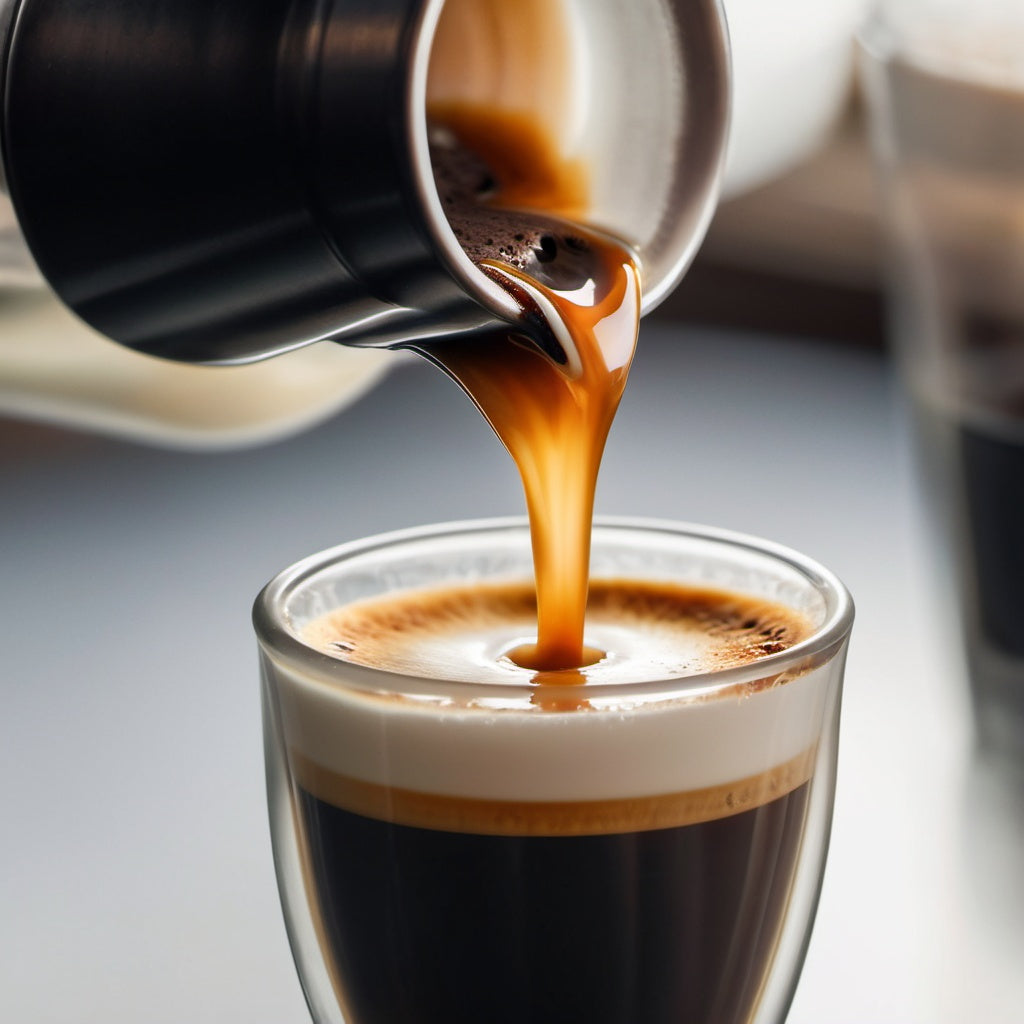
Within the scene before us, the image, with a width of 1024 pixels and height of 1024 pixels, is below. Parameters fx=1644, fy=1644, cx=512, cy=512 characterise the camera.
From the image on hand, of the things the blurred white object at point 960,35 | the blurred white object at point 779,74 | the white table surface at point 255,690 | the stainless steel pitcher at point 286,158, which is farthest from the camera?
the blurred white object at point 779,74

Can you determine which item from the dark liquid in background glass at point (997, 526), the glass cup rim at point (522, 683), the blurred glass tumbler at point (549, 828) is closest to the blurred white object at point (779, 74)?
the dark liquid in background glass at point (997, 526)

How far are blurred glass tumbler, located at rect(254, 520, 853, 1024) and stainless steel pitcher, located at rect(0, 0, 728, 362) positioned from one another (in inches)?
4.7

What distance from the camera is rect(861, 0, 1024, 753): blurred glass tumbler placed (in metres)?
0.92

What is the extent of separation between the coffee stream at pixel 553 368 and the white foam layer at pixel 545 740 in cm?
5

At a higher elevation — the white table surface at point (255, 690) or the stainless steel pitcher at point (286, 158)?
the stainless steel pitcher at point (286, 158)

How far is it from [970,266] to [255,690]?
49 centimetres

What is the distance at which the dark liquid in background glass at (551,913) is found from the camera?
0.57 metres

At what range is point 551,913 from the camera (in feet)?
1.88

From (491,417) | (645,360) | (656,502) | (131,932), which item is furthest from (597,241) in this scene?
(645,360)

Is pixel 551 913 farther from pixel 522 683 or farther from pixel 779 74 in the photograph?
pixel 779 74

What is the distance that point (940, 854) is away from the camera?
85cm

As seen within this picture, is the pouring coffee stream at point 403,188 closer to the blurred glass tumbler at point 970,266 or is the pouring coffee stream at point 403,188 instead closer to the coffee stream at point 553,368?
the coffee stream at point 553,368

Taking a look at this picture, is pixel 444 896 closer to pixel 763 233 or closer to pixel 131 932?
pixel 131 932

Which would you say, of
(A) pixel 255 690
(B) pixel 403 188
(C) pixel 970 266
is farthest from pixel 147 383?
(B) pixel 403 188
